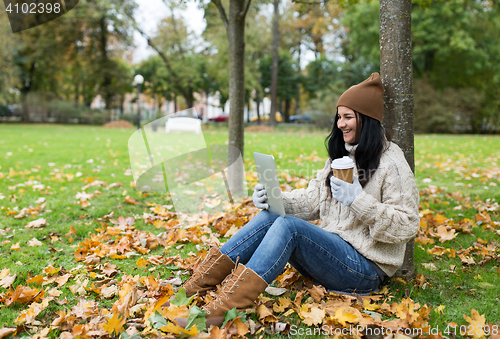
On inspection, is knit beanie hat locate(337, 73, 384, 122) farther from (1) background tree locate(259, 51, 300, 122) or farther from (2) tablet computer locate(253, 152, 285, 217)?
(1) background tree locate(259, 51, 300, 122)

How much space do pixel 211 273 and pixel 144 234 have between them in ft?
4.82

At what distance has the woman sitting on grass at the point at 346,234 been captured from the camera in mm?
1926

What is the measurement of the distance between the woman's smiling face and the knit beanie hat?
48mm

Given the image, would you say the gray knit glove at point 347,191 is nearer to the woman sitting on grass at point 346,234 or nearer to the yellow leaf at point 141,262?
the woman sitting on grass at point 346,234

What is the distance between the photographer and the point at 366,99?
2.10 m

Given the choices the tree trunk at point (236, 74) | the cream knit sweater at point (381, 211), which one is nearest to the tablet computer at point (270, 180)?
the cream knit sweater at point (381, 211)

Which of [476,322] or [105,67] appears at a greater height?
[105,67]

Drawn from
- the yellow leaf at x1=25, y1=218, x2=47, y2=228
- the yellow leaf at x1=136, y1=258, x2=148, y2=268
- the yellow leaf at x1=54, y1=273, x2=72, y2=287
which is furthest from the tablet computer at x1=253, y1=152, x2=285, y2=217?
the yellow leaf at x1=25, y1=218, x2=47, y2=228

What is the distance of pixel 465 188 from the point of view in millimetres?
5234

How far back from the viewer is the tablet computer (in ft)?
6.46

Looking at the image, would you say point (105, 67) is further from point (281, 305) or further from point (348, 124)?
point (281, 305)

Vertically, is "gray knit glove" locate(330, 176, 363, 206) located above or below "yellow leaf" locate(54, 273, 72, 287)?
above

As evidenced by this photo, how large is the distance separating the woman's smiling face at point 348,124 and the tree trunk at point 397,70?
16.9 inches

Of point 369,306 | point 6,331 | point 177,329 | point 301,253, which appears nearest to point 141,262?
point 6,331
